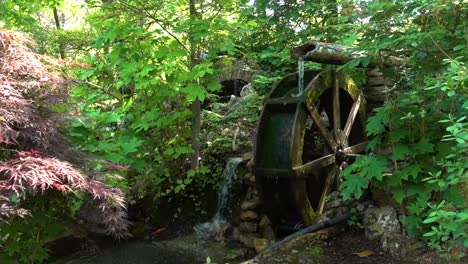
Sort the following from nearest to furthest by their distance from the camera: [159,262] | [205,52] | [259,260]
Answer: [259,260], [159,262], [205,52]

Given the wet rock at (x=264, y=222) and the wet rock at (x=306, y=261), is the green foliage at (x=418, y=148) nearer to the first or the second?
the wet rock at (x=306, y=261)

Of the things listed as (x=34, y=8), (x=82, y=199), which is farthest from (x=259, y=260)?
(x=34, y=8)

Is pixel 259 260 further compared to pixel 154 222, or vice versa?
pixel 154 222

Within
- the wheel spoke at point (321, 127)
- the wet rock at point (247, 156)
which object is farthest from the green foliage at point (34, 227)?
the wheel spoke at point (321, 127)

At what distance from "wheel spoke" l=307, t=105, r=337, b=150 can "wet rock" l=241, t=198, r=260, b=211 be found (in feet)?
4.04

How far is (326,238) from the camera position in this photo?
14.3ft

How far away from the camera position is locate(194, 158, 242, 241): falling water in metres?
5.79

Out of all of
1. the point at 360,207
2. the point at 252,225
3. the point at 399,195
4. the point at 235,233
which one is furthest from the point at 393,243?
the point at 235,233

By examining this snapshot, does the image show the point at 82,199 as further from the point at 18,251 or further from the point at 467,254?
the point at 467,254

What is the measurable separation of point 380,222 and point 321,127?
1821 mm

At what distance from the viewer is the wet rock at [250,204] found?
18.1 feet

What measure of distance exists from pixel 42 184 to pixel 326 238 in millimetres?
2938

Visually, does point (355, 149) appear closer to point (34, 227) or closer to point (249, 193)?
point (249, 193)

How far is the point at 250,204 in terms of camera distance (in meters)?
5.53
